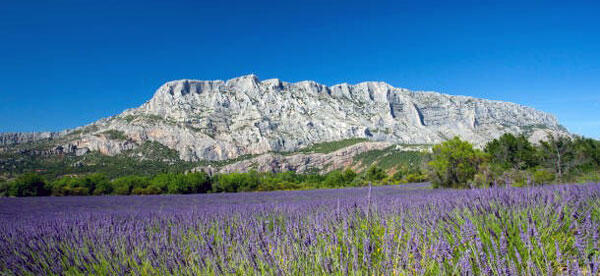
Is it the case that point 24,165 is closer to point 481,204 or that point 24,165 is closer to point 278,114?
point 278,114

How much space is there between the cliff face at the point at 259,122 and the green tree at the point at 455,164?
389 ft

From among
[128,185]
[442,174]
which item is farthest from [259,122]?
[442,174]

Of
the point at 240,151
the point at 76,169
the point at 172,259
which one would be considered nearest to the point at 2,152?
the point at 76,169

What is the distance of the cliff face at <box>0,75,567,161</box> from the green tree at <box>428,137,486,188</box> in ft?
389

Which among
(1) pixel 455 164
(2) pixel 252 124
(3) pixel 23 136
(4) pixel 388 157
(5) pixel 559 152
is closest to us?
(1) pixel 455 164

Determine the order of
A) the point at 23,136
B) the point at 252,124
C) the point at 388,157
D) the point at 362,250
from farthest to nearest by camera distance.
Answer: the point at 23,136, the point at 252,124, the point at 388,157, the point at 362,250

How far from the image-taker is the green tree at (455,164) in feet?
63.7

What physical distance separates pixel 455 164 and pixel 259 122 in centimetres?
13406

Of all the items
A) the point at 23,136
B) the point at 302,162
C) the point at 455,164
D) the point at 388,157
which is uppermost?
the point at 23,136

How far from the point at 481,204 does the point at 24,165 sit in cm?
12368

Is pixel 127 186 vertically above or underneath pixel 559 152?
underneath

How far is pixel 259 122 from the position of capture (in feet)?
493

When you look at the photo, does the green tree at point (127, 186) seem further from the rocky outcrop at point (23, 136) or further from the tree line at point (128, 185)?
the rocky outcrop at point (23, 136)

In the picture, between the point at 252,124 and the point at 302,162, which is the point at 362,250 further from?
the point at 252,124
